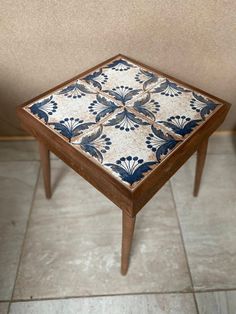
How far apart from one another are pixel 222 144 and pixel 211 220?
17.5 inches

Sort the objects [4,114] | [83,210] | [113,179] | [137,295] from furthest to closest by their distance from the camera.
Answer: [4,114] < [83,210] < [137,295] < [113,179]

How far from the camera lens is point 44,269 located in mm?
847

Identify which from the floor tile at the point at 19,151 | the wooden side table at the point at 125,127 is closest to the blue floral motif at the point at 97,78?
the wooden side table at the point at 125,127

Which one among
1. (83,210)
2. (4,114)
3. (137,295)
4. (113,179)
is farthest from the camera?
(4,114)

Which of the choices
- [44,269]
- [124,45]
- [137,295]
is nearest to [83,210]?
[44,269]

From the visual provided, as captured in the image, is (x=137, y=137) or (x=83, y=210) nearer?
(x=137, y=137)

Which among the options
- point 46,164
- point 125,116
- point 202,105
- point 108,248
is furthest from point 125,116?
point 108,248

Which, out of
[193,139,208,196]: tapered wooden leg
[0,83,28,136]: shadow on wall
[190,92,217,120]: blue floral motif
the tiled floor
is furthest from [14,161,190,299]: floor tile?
[190,92,217,120]: blue floral motif

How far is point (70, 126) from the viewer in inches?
26.1

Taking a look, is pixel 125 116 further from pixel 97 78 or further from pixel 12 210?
pixel 12 210

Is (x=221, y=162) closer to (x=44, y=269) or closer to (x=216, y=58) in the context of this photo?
(x=216, y=58)

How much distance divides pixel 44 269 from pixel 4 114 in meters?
0.69

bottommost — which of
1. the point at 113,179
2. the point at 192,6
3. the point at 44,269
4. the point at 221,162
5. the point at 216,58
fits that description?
the point at 44,269

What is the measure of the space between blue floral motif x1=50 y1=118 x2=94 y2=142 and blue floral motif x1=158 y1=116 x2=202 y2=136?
0.20 meters
